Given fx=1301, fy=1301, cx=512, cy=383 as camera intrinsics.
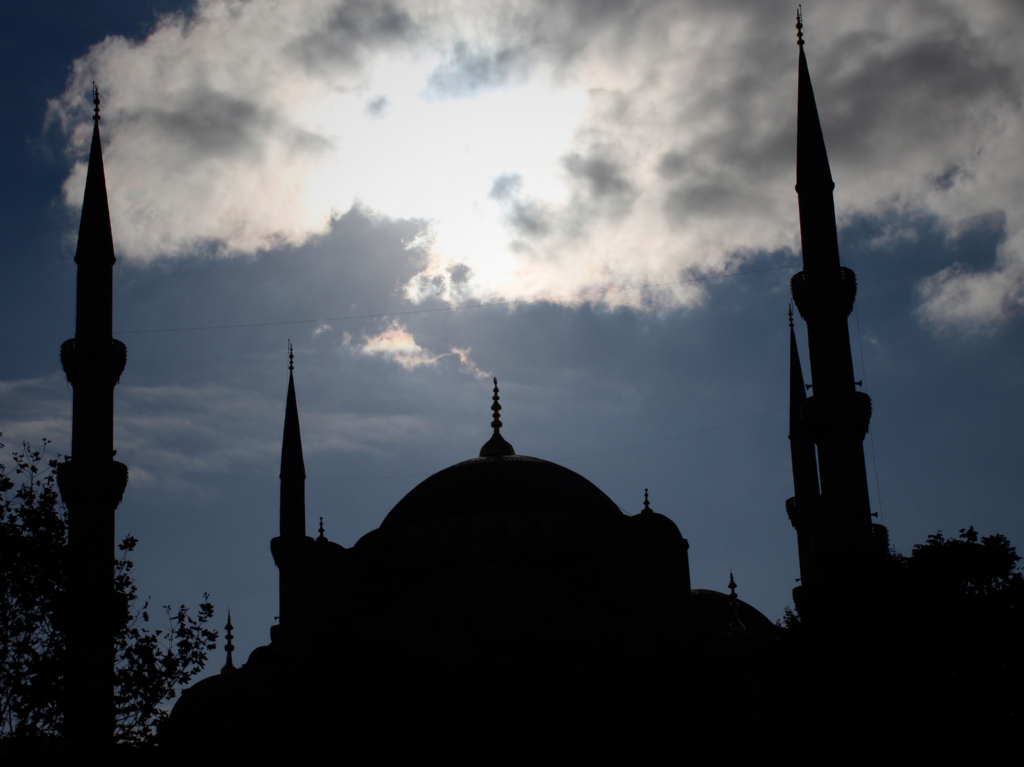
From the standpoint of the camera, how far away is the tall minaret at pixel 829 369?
26203mm

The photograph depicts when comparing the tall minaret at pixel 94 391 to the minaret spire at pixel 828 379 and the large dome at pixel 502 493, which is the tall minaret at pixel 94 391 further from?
the minaret spire at pixel 828 379

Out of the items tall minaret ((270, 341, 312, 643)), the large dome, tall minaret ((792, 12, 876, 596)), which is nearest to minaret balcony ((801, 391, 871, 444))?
tall minaret ((792, 12, 876, 596))

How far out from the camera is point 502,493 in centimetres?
3816

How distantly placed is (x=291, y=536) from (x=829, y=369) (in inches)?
656

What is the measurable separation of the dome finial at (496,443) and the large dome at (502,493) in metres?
1.66

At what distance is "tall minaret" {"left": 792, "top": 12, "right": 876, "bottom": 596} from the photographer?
26.2 m

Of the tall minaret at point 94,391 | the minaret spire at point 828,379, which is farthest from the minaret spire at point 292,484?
the minaret spire at point 828,379

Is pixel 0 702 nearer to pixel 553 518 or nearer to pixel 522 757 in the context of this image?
pixel 522 757

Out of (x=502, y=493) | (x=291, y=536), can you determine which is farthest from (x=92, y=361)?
(x=502, y=493)

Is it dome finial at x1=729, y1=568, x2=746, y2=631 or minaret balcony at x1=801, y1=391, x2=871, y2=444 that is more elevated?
minaret balcony at x1=801, y1=391, x2=871, y2=444

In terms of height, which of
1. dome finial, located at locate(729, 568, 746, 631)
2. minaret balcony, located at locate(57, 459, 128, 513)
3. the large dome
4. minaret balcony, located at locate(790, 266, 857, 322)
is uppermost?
minaret balcony, located at locate(790, 266, 857, 322)

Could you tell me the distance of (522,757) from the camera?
931 inches

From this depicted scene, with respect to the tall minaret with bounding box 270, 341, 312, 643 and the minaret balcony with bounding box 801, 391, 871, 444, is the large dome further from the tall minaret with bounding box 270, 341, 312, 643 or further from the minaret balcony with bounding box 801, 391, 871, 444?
the minaret balcony with bounding box 801, 391, 871, 444

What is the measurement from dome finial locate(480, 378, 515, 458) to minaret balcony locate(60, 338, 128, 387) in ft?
48.4
